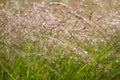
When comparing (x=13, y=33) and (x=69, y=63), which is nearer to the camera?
(x=13, y=33)

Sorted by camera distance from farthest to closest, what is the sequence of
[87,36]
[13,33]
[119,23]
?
[119,23]
[87,36]
[13,33]

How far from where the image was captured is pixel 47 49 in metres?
2.08

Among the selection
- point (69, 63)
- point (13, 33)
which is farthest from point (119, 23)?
point (13, 33)

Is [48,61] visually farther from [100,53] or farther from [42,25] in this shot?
[100,53]

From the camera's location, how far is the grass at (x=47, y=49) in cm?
208

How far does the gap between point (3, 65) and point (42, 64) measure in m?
0.22

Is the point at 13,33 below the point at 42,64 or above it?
above

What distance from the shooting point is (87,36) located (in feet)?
7.89

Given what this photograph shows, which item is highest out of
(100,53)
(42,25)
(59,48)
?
(42,25)

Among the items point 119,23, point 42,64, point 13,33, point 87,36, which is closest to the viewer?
point 13,33

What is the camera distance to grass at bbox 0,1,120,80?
82.0 inches

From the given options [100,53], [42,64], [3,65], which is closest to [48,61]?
A: [42,64]

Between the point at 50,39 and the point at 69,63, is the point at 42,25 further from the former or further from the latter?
the point at 69,63

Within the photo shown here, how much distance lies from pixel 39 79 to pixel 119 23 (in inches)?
30.4
